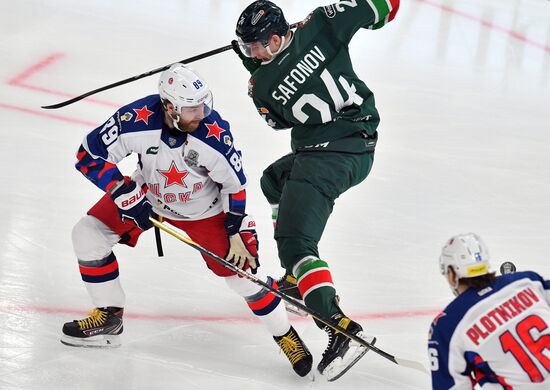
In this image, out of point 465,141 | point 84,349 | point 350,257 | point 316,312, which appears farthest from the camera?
point 465,141

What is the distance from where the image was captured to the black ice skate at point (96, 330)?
12.1ft

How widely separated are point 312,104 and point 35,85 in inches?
111

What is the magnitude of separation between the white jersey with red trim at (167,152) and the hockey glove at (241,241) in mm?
101

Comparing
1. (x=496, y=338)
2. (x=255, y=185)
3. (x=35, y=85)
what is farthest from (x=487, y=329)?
(x=35, y=85)

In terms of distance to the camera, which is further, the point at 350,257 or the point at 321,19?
the point at 350,257

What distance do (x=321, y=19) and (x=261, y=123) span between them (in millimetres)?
1923

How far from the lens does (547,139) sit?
19.3ft

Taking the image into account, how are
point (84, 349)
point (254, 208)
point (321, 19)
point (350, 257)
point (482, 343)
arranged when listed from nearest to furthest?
point (482, 343) < point (84, 349) < point (321, 19) < point (350, 257) < point (254, 208)

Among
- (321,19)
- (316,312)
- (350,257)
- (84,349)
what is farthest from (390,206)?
(84,349)

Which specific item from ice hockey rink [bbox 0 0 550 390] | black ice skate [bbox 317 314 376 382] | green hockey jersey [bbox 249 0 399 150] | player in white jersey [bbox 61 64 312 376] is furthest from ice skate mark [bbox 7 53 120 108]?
black ice skate [bbox 317 314 376 382]

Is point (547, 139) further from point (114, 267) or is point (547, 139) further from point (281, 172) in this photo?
point (114, 267)

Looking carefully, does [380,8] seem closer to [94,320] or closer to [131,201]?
[131,201]

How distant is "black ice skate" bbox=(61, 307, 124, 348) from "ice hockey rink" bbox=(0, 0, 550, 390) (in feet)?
0.12

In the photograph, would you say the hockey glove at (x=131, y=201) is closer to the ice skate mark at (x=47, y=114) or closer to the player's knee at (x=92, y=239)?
the player's knee at (x=92, y=239)
